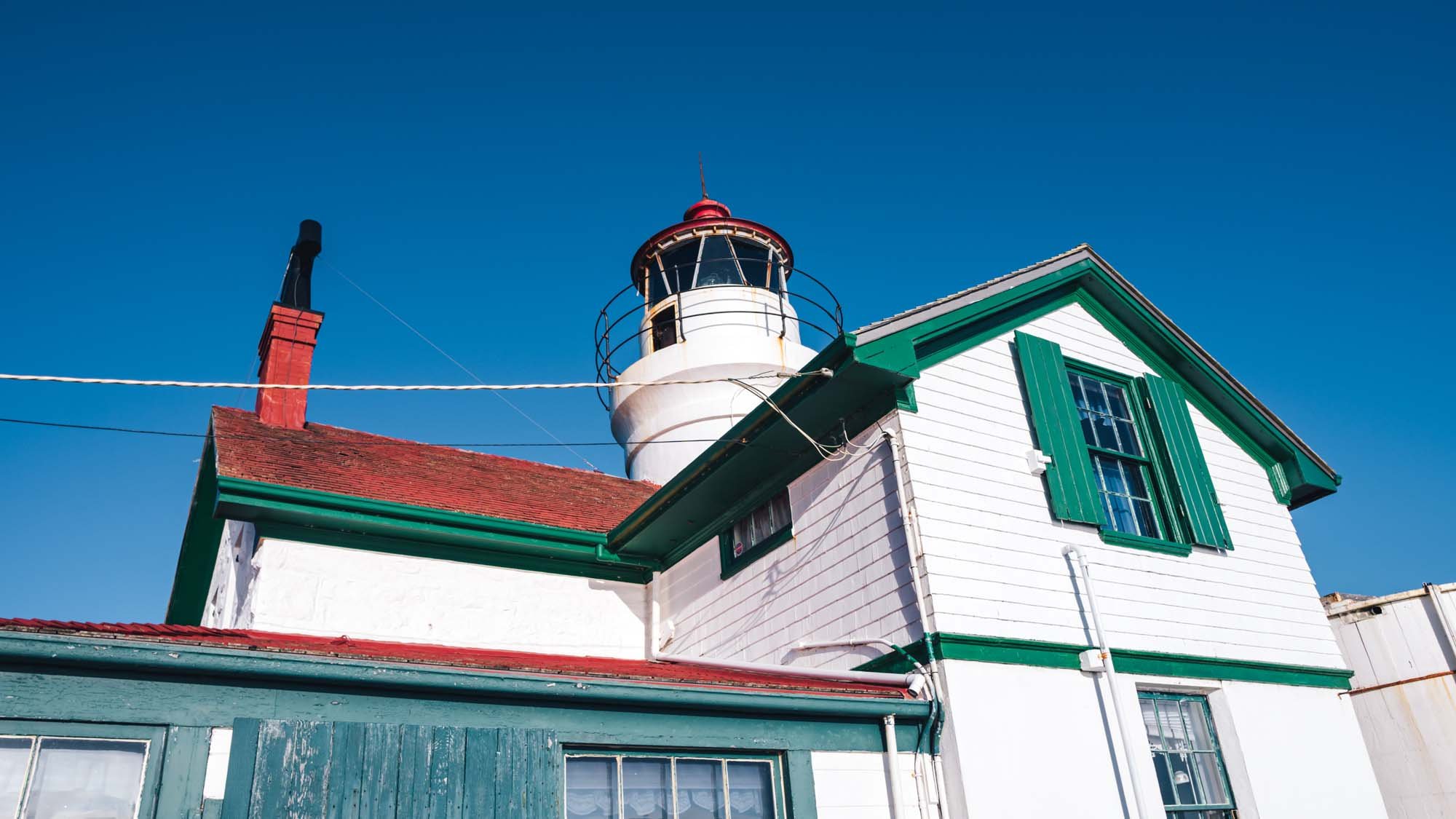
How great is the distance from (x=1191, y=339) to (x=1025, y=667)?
4760 mm

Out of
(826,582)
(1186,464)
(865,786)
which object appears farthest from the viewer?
(1186,464)

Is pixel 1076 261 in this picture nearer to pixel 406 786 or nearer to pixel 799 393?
pixel 799 393

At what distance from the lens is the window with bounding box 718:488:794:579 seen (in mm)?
9445

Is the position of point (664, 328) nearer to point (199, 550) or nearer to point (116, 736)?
point (199, 550)

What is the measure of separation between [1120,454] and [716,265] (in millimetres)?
9504

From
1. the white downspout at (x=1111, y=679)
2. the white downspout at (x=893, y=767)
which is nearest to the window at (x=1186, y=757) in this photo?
the white downspout at (x=1111, y=679)

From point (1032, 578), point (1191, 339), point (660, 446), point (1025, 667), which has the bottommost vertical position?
point (1025, 667)

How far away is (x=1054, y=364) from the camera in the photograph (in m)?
9.30

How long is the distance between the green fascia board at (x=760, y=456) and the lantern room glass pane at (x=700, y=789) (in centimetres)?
320

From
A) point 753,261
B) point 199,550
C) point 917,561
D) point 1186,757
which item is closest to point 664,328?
point 753,261

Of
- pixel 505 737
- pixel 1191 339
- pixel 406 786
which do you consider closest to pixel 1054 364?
pixel 1191 339

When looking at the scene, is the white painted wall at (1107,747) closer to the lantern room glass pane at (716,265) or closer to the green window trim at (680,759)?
the green window trim at (680,759)

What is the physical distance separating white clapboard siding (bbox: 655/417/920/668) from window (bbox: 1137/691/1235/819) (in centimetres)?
226

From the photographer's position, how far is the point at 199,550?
41.2 ft
